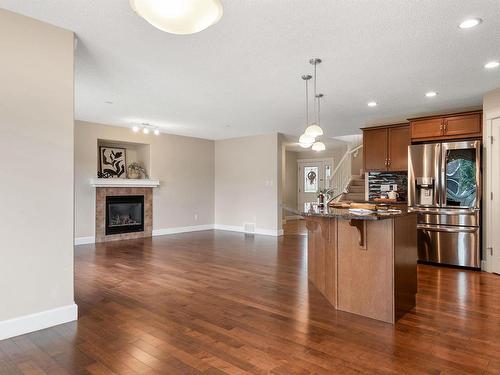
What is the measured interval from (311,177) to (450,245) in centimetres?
716

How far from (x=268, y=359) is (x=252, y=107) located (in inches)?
165

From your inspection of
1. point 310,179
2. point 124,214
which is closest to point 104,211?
point 124,214

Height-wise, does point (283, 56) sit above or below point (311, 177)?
above

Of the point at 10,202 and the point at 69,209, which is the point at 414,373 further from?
the point at 10,202

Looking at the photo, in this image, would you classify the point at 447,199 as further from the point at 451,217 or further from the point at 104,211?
the point at 104,211

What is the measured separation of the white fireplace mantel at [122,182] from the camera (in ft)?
22.1

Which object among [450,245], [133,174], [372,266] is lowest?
[450,245]

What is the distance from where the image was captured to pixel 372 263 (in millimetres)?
2836

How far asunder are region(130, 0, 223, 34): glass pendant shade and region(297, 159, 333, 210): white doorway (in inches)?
402

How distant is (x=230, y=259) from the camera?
203 inches

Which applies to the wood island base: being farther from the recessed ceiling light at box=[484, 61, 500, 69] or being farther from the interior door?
the interior door

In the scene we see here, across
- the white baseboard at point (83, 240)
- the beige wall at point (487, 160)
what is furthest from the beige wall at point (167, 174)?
the beige wall at point (487, 160)

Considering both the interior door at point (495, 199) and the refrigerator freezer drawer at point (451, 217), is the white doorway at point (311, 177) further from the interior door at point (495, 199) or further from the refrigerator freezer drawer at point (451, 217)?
the interior door at point (495, 199)

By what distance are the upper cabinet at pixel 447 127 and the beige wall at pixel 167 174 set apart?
545 cm
